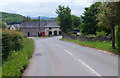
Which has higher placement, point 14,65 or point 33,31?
point 33,31

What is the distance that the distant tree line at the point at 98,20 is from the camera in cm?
2069

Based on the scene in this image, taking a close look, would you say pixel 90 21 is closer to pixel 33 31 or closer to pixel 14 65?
pixel 14 65

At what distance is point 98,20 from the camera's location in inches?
1587

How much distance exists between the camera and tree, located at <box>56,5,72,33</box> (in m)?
69.4

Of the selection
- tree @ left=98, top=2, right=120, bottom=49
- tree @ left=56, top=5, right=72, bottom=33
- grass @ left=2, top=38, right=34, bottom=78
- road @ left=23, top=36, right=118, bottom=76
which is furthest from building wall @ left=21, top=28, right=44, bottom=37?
grass @ left=2, top=38, right=34, bottom=78

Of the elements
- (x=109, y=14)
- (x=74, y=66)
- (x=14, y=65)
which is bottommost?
(x=74, y=66)

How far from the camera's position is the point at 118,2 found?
63.1 ft

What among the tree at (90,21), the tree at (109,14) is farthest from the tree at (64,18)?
the tree at (109,14)

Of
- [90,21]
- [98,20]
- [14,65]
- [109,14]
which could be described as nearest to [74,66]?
[14,65]

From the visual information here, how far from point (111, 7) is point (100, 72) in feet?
→ 33.8

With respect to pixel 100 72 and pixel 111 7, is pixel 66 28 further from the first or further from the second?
pixel 100 72

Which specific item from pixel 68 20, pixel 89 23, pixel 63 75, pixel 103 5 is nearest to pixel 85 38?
pixel 89 23

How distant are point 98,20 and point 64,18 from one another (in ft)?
96.4

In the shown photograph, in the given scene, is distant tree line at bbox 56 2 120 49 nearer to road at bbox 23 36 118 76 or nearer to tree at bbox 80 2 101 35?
tree at bbox 80 2 101 35
